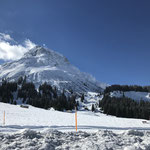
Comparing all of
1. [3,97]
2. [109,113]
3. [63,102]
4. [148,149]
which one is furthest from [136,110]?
[3,97]

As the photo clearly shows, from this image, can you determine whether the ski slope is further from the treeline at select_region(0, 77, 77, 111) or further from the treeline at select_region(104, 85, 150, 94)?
the treeline at select_region(104, 85, 150, 94)

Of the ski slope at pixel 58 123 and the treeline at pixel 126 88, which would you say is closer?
the ski slope at pixel 58 123

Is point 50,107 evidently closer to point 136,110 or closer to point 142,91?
point 136,110

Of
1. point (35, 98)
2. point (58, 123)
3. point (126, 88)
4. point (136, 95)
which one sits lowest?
point (136, 95)

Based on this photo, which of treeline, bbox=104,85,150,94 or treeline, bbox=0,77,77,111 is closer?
treeline, bbox=0,77,77,111

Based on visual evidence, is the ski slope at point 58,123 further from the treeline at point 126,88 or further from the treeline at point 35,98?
the treeline at point 126,88

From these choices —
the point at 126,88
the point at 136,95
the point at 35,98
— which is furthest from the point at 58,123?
the point at 136,95

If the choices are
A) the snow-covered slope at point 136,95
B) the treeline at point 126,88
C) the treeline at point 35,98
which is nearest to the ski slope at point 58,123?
the treeline at point 35,98

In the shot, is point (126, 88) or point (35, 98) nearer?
point (35, 98)

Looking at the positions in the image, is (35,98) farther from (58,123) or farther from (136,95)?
(136,95)

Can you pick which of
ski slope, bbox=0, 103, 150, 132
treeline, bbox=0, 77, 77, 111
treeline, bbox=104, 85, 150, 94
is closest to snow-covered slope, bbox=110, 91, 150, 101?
treeline, bbox=104, 85, 150, 94

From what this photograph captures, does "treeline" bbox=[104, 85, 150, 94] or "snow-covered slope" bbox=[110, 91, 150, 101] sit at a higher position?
"treeline" bbox=[104, 85, 150, 94]

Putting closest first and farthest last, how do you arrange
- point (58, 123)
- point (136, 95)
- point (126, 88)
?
point (58, 123) → point (136, 95) → point (126, 88)

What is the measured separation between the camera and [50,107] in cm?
8512
